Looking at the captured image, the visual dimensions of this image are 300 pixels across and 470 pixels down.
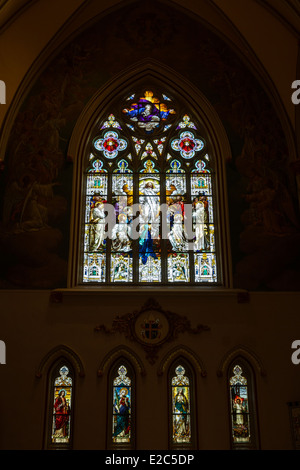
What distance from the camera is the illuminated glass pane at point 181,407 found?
971 centimetres

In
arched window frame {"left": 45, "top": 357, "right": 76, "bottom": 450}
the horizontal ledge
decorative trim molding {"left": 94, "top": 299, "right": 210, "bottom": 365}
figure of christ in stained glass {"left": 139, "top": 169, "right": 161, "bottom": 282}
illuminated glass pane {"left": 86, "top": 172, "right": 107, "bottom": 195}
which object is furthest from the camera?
illuminated glass pane {"left": 86, "top": 172, "right": 107, "bottom": 195}

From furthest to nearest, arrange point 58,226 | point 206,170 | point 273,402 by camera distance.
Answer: point 206,170 → point 58,226 → point 273,402

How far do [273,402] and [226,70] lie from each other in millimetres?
7647

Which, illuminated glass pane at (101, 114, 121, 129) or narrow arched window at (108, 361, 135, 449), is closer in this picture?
narrow arched window at (108, 361, 135, 449)

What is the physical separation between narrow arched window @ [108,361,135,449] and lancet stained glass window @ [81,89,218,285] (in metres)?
1.91

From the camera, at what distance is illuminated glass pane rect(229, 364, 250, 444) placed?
382 inches

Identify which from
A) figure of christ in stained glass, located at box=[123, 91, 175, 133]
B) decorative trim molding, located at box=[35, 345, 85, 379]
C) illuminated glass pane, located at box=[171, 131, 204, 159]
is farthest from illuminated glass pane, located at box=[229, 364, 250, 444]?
figure of christ in stained glass, located at box=[123, 91, 175, 133]

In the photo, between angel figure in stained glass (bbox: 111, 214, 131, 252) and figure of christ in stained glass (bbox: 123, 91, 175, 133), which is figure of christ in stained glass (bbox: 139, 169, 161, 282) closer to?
angel figure in stained glass (bbox: 111, 214, 131, 252)

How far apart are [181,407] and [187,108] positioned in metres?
6.86

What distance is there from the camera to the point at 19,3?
445 inches

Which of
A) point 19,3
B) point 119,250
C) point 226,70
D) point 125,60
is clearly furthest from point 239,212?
point 19,3

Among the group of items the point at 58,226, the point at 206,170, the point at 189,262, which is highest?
the point at 206,170

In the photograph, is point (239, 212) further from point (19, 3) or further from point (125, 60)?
point (19, 3)

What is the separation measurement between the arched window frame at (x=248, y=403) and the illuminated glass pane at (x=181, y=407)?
77 centimetres
